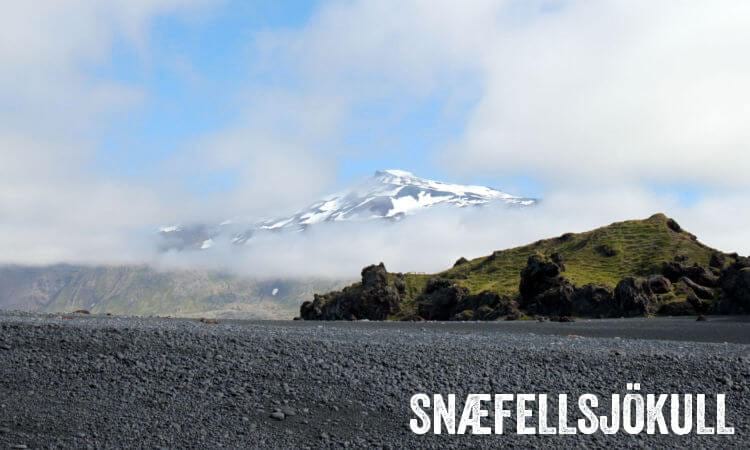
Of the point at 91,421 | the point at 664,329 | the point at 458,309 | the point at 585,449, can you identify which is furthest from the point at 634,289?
the point at 91,421

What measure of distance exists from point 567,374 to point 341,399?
23.2 ft

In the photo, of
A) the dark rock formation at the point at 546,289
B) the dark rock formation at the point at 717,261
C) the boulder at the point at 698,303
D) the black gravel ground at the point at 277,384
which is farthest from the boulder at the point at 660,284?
the black gravel ground at the point at 277,384

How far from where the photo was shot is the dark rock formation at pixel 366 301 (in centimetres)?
9362

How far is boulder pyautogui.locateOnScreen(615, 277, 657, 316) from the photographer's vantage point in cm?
7619

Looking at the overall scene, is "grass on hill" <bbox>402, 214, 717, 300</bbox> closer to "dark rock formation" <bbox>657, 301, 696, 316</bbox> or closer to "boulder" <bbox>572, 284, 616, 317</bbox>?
"boulder" <bbox>572, 284, 616, 317</bbox>

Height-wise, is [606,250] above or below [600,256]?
above

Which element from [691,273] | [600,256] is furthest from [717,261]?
[600,256]

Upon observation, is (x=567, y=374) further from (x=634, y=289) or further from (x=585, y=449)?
(x=634, y=289)

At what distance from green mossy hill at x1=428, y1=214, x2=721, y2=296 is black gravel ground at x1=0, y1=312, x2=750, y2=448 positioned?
75.3m

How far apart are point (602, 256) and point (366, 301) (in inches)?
1653

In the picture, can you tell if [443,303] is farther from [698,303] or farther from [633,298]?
[698,303]

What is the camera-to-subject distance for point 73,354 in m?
19.4

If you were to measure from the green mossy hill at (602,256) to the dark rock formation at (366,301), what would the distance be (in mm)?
15182

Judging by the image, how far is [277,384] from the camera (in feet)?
59.6
